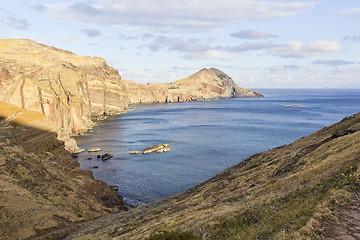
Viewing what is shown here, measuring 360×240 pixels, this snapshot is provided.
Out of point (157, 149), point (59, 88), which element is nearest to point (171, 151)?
point (157, 149)

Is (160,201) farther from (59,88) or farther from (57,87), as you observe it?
(59,88)

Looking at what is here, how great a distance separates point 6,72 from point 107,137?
38177mm

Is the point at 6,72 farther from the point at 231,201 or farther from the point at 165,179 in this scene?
the point at 231,201

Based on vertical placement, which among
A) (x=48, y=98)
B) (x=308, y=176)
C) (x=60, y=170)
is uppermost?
(x=48, y=98)

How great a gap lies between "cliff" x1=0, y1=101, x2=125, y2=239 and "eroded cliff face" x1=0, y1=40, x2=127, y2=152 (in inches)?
1067

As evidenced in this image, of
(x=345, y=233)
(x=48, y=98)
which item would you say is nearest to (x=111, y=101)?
(x=48, y=98)

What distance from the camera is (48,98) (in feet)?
282

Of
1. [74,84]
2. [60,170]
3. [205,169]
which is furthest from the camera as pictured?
[74,84]

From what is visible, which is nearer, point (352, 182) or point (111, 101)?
point (352, 182)

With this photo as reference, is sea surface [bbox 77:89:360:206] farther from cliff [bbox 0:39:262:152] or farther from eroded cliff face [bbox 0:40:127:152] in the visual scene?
eroded cliff face [bbox 0:40:127:152]

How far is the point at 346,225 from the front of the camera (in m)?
11.1

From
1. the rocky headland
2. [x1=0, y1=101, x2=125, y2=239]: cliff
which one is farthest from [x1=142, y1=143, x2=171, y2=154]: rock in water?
[x1=0, y1=101, x2=125, y2=239]: cliff

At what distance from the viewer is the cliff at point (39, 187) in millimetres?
29906

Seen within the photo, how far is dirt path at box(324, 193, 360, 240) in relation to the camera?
1048 cm
